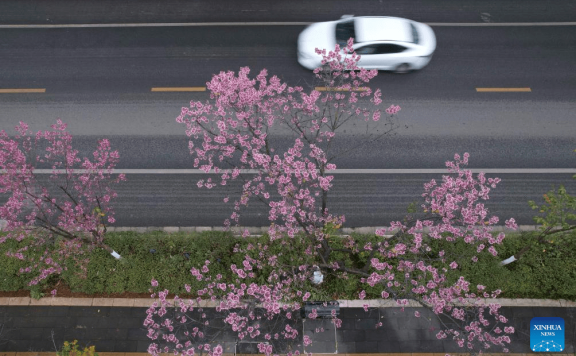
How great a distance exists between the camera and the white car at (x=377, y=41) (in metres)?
14.6

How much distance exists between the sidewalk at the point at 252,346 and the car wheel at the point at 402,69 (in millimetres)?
8809

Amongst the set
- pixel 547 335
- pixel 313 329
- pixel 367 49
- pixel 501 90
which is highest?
pixel 367 49

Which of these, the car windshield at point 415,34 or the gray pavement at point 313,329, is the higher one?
the car windshield at point 415,34

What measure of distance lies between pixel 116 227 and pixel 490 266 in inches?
463

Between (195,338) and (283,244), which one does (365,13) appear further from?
(195,338)

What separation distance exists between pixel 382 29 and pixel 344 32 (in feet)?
4.68

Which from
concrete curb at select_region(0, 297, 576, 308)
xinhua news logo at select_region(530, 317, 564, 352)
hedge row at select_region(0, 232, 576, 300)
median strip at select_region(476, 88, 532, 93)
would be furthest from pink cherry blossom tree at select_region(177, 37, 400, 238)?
xinhua news logo at select_region(530, 317, 564, 352)

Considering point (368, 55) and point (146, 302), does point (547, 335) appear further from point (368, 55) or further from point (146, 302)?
point (146, 302)

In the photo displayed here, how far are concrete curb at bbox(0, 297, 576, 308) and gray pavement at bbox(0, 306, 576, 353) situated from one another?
121mm

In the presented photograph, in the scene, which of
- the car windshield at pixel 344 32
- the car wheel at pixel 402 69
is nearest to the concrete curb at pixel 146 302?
the car wheel at pixel 402 69

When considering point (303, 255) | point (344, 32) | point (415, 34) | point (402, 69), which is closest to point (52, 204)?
point (303, 255)

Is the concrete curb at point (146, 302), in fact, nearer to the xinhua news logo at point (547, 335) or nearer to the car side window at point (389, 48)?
the xinhua news logo at point (547, 335)

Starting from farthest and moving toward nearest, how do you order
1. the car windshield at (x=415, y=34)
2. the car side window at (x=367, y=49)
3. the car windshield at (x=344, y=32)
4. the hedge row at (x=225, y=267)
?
the car windshield at (x=415, y=34)
the car windshield at (x=344, y=32)
the car side window at (x=367, y=49)
the hedge row at (x=225, y=267)

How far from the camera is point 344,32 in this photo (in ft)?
48.7
